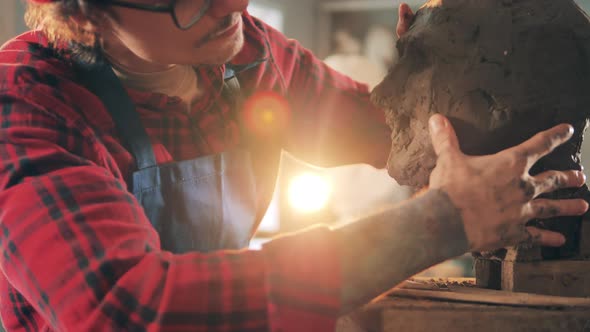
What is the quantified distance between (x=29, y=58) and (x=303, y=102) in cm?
78

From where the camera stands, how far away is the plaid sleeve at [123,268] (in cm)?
97

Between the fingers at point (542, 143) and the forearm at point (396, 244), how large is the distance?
18 cm

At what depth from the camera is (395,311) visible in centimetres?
116

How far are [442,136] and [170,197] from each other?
0.60 metres

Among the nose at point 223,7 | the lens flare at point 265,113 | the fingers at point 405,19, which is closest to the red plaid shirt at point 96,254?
the nose at point 223,7

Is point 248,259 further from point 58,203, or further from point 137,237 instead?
point 58,203

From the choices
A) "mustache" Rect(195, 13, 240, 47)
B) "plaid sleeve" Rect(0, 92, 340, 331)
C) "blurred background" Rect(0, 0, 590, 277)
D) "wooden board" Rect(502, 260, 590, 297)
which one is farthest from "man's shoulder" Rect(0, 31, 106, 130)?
"blurred background" Rect(0, 0, 590, 277)

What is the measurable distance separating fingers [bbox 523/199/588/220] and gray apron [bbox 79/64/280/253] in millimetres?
688

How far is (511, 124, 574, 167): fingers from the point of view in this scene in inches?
44.1

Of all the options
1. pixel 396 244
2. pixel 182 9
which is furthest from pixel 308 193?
pixel 396 244

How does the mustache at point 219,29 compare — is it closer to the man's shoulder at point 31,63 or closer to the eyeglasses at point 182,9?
the eyeglasses at point 182,9

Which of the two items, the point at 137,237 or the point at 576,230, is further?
the point at 576,230

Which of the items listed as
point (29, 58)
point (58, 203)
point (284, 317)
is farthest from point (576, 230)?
point (29, 58)

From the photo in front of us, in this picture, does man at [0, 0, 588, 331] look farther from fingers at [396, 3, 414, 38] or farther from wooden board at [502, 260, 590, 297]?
wooden board at [502, 260, 590, 297]
